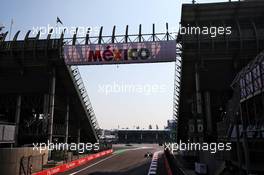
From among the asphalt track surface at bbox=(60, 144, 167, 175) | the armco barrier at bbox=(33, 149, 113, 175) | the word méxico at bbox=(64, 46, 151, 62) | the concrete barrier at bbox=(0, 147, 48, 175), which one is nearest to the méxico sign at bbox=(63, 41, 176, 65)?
the word méxico at bbox=(64, 46, 151, 62)

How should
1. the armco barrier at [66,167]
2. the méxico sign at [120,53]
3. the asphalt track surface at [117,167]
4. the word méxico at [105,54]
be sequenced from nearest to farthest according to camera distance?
1. the armco barrier at [66,167]
2. the asphalt track surface at [117,167]
3. the méxico sign at [120,53]
4. the word méxico at [105,54]

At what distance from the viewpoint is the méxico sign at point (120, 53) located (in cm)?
3419

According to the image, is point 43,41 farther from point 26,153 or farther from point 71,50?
point 26,153

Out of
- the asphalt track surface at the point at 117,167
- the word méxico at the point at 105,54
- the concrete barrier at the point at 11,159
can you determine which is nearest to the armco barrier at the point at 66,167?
the asphalt track surface at the point at 117,167

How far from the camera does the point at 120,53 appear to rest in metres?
34.9

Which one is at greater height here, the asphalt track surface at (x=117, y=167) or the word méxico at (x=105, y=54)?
the word méxico at (x=105, y=54)

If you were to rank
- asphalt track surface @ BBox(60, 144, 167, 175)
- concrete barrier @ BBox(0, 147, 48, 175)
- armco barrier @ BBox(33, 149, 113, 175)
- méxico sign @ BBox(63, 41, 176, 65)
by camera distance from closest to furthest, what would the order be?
concrete barrier @ BBox(0, 147, 48, 175), armco barrier @ BBox(33, 149, 113, 175), asphalt track surface @ BBox(60, 144, 167, 175), méxico sign @ BBox(63, 41, 176, 65)

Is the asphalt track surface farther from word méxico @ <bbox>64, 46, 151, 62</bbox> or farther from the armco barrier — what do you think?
word méxico @ <bbox>64, 46, 151, 62</bbox>

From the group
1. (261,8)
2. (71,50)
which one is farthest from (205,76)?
(71,50)

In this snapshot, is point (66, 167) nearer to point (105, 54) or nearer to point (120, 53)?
point (105, 54)

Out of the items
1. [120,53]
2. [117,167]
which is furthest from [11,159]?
[120,53]

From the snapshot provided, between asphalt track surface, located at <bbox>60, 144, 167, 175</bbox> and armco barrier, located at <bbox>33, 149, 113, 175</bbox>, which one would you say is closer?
armco barrier, located at <bbox>33, 149, 113, 175</bbox>

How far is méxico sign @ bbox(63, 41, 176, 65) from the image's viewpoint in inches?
1346

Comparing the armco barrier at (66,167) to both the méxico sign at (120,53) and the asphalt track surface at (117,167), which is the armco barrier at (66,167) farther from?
the méxico sign at (120,53)
